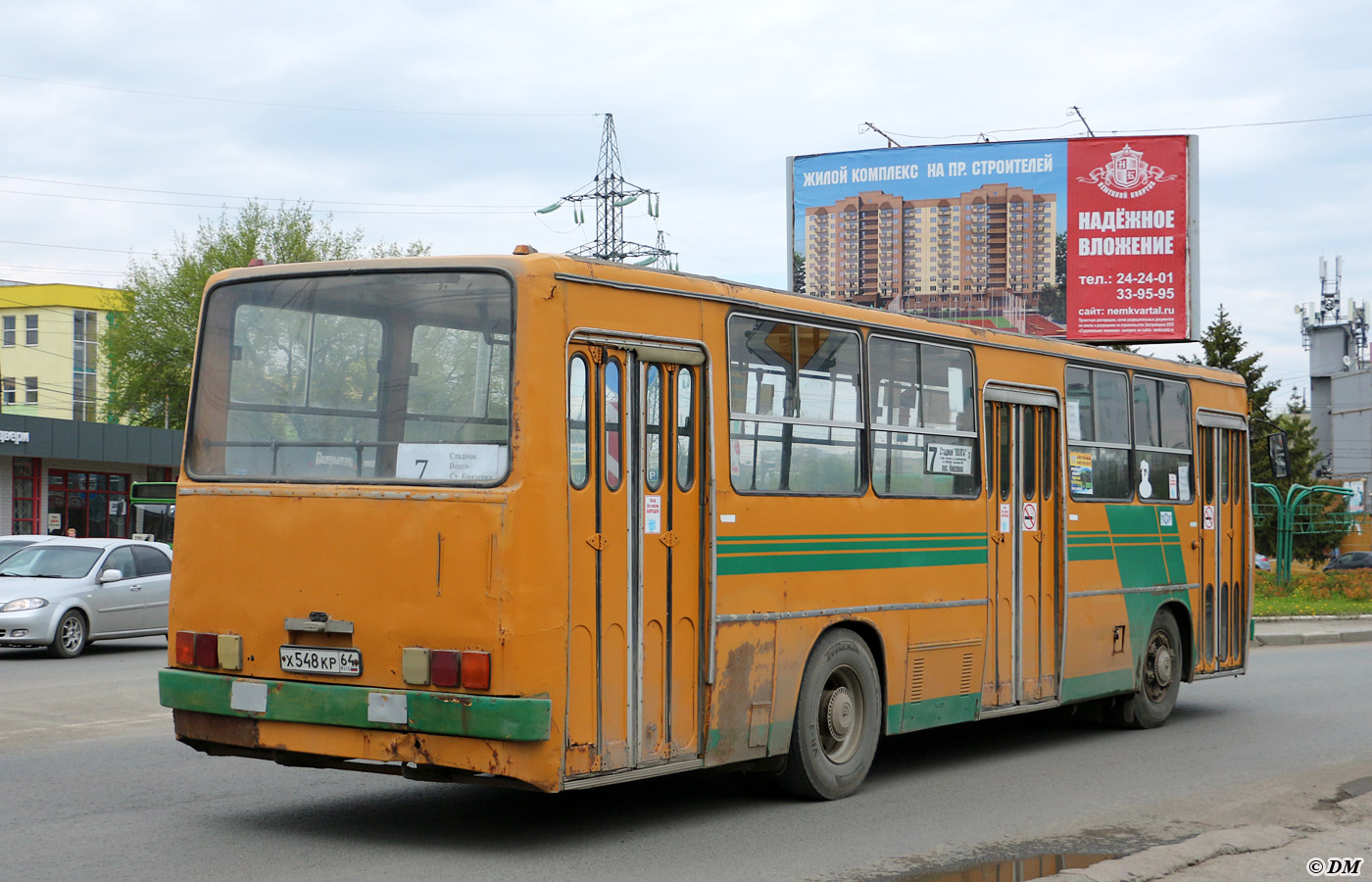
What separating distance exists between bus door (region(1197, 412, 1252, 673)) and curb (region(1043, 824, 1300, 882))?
5.98 m

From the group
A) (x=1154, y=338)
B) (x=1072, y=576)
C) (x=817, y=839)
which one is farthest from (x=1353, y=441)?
(x=817, y=839)

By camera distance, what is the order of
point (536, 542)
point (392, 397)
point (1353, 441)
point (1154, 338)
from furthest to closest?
point (1353, 441), point (1154, 338), point (392, 397), point (536, 542)

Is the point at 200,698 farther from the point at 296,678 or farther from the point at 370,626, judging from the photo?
the point at 370,626

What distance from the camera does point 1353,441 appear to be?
7475cm

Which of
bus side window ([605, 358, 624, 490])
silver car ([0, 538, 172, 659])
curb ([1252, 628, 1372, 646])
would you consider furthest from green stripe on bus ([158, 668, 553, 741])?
curb ([1252, 628, 1372, 646])

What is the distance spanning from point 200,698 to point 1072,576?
6894 mm

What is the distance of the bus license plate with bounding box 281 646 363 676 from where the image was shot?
7355 millimetres

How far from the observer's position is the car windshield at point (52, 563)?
1945 centimetres

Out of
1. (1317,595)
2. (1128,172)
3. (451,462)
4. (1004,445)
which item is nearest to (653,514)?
(451,462)

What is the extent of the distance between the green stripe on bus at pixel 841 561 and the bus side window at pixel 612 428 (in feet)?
3.03

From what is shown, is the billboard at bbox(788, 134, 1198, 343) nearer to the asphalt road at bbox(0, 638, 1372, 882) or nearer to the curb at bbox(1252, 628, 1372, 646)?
the curb at bbox(1252, 628, 1372, 646)

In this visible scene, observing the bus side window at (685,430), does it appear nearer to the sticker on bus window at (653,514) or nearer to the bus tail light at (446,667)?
the sticker on bus window at (653,514)

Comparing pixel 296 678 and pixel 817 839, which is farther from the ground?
pixel 296 678

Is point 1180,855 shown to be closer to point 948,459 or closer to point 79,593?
point 948,459
